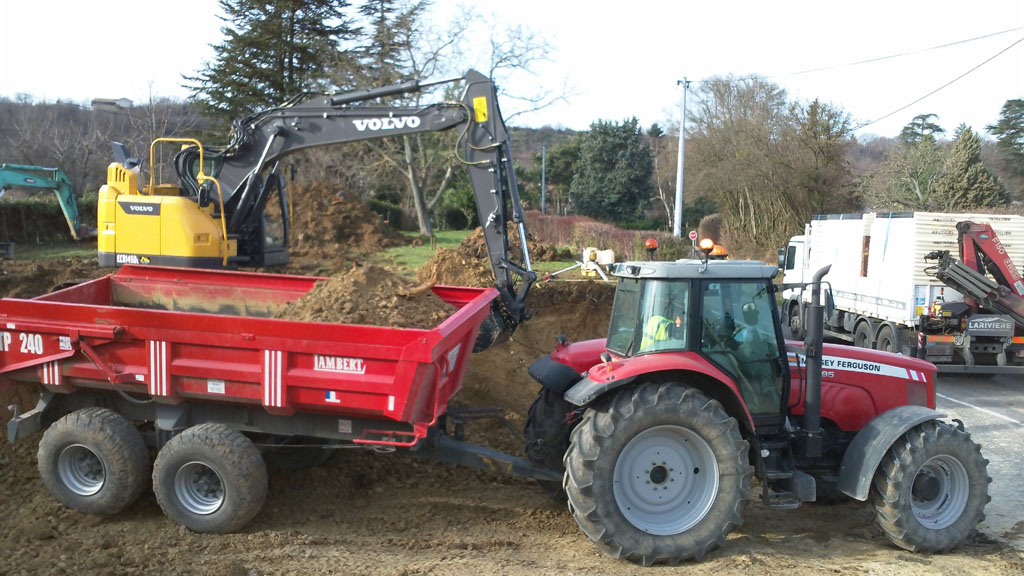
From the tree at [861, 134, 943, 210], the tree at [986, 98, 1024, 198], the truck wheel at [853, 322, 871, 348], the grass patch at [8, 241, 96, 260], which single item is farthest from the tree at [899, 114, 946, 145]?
the grass patch at [8, 241, 96, 260]

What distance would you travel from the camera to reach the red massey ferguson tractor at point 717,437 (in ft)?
15.4

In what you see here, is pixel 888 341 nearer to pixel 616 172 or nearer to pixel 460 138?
pixel 460 138

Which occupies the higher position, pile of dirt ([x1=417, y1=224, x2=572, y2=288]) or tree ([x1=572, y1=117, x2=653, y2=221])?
tree ([x1=572, y1=117, x2=653, y2=221])

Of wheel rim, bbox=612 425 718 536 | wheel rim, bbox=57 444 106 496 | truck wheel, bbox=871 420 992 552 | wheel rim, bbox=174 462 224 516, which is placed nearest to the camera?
wheel rim, bbox=612 425 718 536

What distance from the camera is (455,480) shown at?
6344mm

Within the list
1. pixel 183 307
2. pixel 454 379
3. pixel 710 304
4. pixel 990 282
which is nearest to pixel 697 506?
pixel 710 304

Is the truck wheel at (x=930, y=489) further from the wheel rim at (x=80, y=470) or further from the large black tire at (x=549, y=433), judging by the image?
the wheel rim at (x=80, y=470)

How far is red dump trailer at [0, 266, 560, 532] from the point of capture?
16.3 ft

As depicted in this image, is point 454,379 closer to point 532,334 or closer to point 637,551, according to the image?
point 637,551

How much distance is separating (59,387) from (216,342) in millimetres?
1417

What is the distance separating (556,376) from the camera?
5562 mm

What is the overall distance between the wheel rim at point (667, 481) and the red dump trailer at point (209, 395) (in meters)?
0.73

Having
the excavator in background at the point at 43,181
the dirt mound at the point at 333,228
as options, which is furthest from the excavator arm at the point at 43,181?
the dirt mound at the point at 333,228

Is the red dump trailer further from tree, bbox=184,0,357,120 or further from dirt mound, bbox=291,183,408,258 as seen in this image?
tree, bbox=184,0,357,120
